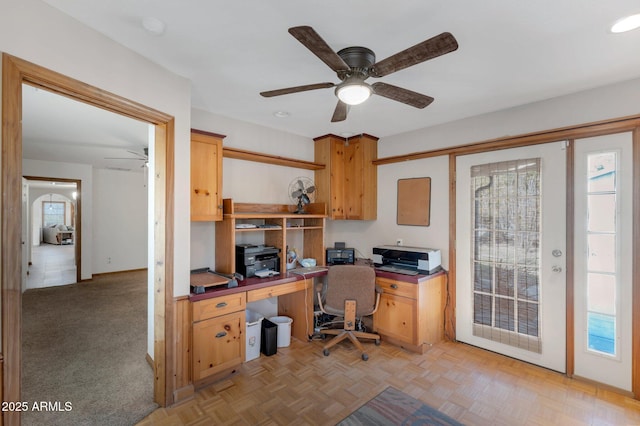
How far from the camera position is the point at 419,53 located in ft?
4.50

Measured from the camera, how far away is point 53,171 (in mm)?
5527

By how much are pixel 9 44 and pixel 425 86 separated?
255cm

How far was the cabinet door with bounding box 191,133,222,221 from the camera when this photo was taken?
Result: 2.51 meters

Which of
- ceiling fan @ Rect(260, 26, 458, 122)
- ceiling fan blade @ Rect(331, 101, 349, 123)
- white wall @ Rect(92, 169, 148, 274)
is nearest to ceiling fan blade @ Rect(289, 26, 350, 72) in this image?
ceiling fan @ Rect(260, 26, 458, 122)

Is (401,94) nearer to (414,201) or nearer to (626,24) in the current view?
(626,24)

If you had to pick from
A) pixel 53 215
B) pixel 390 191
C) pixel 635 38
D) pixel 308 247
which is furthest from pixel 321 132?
pixel 53 215

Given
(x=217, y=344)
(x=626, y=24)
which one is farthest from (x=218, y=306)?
(x=626, y=24)

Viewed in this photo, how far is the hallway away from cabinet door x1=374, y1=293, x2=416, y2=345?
20.9ft

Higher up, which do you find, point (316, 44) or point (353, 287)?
point (316, 44)

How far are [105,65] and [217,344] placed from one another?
2186 millimetres

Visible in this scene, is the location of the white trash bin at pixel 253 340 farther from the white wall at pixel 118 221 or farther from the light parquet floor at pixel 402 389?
the white wall at pixel 118 221

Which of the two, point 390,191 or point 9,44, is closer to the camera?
point 9,44

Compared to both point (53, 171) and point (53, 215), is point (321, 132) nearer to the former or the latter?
point (53, 171)

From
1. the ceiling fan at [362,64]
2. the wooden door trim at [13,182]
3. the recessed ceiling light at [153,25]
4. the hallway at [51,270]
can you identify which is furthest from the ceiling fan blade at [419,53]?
the hallway at [51,270]
